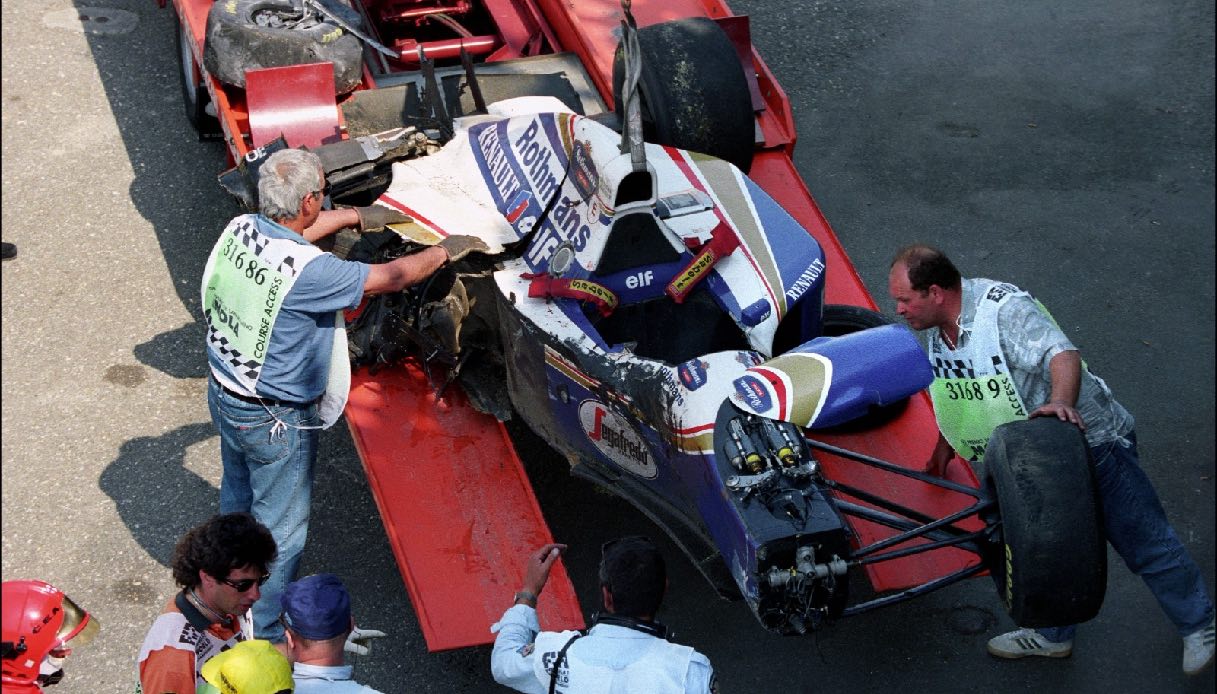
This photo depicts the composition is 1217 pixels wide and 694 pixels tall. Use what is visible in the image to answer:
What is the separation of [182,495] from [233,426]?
125 cm

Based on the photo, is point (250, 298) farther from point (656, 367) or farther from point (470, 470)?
point (656, 367)

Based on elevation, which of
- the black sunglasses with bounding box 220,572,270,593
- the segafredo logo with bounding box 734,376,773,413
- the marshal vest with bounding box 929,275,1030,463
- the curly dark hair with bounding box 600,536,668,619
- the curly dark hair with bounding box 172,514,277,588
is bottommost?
the marshal vest with bounding box 929,275,1030,463

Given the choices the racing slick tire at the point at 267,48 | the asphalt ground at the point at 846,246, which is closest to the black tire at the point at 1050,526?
the asphalt ground at the point at 846,246

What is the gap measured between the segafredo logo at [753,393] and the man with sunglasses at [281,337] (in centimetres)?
120

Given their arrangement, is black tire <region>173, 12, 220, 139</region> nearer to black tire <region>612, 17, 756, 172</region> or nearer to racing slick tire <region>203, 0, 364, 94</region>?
racing slick tire <region>203, 0, 364, 94</region>

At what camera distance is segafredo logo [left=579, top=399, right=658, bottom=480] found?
4875 millimetres

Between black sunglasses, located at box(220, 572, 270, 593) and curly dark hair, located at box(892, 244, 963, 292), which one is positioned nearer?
black sunglasses, located at box(220, 572, 270, 593)

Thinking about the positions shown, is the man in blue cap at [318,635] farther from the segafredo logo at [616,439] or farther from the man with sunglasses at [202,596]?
the segafredo logo at [616,439]

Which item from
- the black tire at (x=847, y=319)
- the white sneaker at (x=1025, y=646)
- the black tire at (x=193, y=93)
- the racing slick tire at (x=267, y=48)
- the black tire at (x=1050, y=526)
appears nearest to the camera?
the black tire at (x=1050, y=526)

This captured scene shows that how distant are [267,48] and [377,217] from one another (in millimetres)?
1591

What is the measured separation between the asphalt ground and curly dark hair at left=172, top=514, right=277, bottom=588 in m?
1.62

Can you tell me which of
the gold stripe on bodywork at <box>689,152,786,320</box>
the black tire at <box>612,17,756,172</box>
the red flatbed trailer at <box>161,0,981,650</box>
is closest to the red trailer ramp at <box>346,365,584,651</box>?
the red flatbed trailer at <box>161,0,981,650</box>

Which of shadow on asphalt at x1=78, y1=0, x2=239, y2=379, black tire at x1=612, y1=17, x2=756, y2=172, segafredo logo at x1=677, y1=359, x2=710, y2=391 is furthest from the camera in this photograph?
shadow on asphalt at x1=78, y1=0, x2=239, y2=379

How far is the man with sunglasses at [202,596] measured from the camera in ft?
12.0
